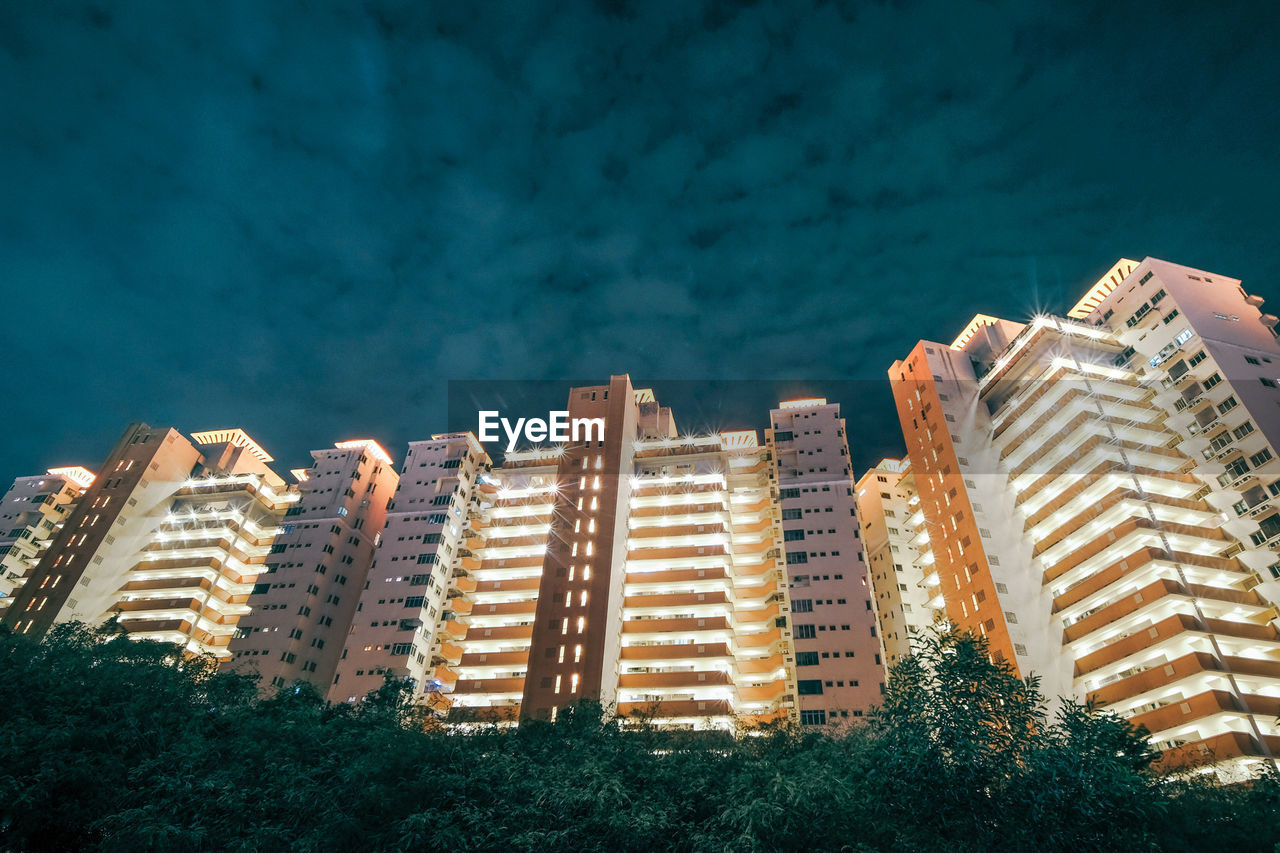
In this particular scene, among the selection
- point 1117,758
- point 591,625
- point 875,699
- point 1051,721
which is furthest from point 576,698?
point 1117,758

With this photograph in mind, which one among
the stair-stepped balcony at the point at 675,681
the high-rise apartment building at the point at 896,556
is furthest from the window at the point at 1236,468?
the stair-stepped balcony at the point at 675,681

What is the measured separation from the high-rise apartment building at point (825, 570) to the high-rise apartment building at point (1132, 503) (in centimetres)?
683

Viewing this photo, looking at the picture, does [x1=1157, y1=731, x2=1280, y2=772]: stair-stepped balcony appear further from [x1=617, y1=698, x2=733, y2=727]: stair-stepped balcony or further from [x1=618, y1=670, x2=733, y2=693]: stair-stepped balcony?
[x1=618, y1=670, x2=733, y2=693]: stair-stepped balcony

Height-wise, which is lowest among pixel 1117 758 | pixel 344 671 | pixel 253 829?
pixel 253 829

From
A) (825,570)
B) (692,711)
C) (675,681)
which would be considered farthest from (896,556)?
(692,711)

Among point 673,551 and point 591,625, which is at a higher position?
point 673,551

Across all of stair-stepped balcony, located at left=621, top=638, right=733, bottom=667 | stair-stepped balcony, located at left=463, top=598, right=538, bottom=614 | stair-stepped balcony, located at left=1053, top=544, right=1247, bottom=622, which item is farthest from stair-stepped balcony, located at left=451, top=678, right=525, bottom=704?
stair-stepped balcony, located at left=1053, top=544, right=1247, bottom=622

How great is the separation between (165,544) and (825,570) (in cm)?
6907

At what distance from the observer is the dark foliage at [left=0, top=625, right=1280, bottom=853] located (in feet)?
73.3

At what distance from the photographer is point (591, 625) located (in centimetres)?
5356

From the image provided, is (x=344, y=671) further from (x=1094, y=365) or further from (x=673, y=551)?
(x=1094, y=365)

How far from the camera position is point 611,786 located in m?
26.0

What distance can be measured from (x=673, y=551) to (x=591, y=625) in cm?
1098

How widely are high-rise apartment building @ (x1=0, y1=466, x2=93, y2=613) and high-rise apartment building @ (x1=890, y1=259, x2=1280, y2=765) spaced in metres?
95.1
